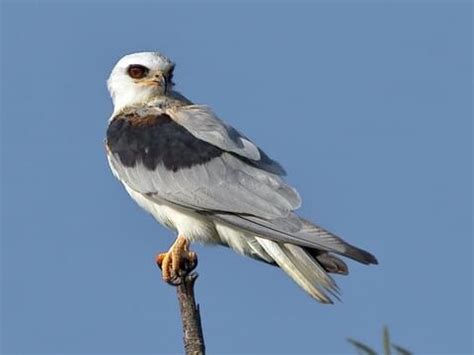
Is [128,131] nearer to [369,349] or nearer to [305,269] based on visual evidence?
[305,269]

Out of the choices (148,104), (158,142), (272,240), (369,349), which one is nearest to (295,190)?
(272,240)

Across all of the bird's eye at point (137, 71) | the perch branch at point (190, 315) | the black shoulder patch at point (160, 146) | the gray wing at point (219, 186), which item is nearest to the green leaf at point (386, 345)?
the perch branch at point (190, 315)

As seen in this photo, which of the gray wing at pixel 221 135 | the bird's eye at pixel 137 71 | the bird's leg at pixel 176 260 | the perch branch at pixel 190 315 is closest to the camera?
the perch branch at pixel 190 315

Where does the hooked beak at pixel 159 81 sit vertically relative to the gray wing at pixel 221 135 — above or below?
above

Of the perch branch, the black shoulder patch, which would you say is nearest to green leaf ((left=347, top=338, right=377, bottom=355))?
the perch branch

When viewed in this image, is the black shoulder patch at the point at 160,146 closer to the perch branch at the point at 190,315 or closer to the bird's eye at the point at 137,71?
the bird's eye at the point at 137,71

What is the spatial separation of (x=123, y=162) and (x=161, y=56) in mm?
1171

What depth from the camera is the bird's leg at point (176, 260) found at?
5516 millimetres

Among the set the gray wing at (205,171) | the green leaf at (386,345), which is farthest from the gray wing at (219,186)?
the green leaf at (386,345)

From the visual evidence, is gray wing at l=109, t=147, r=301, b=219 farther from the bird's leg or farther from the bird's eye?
the bird's eye

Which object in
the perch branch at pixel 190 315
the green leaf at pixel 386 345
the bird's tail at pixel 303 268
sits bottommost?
the green leaf at pixel 386 345

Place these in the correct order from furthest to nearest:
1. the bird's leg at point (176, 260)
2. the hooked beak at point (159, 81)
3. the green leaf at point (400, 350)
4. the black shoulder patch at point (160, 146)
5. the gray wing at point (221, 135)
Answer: the hooked beak at point (159, 81) < the black shoulder patch at point (160, 146) < the gray wing at point (221, 135) < the bird's leg at point (176, 260) < the green leaf at point (400, 350)

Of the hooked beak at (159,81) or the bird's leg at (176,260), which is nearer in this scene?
the bird's leg at (176,260)

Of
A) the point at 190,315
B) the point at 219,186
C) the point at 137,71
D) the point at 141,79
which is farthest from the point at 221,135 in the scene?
the point at 190,315
